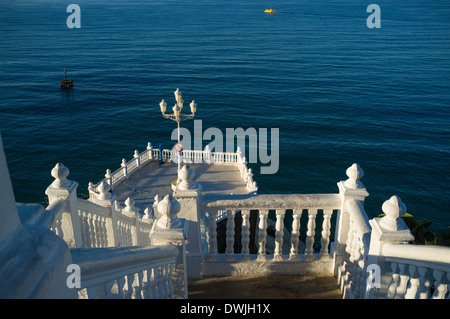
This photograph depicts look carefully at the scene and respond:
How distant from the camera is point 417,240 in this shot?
11.6 metres

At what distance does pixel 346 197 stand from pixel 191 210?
2.37 m

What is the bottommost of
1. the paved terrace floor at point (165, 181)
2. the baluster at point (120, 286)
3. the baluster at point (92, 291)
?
the paved terrace floor at point (165, 181)

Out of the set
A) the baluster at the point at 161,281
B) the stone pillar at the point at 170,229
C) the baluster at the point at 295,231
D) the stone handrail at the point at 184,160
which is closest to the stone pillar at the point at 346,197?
the baluster at the point at 295,231

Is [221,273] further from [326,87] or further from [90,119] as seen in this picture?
[326,87]

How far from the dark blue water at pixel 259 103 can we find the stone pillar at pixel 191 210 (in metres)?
23.0

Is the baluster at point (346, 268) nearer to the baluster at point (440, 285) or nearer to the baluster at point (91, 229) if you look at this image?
the baluster at point (440, 285)

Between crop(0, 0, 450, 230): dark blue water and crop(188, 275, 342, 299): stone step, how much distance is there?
21.9 meters

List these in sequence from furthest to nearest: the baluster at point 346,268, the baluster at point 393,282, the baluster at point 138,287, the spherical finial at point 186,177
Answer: the baluster at point 346,268 < the spherical finial at point 186,177 < the baluster at point 393,282 < the baluster at point 138,287

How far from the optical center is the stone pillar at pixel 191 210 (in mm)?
5012

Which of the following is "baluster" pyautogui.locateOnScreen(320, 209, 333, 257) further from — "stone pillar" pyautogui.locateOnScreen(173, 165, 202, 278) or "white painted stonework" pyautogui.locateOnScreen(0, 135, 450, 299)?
"stone pillar" pyautogui.locateOnScreen(173, 165, 202, 278)

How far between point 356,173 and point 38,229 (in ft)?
14.0

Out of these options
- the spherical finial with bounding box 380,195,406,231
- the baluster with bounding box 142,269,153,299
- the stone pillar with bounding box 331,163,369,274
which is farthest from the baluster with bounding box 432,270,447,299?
the baluster with bounding box 142,269,153,299

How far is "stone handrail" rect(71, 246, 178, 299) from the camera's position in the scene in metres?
2.82
